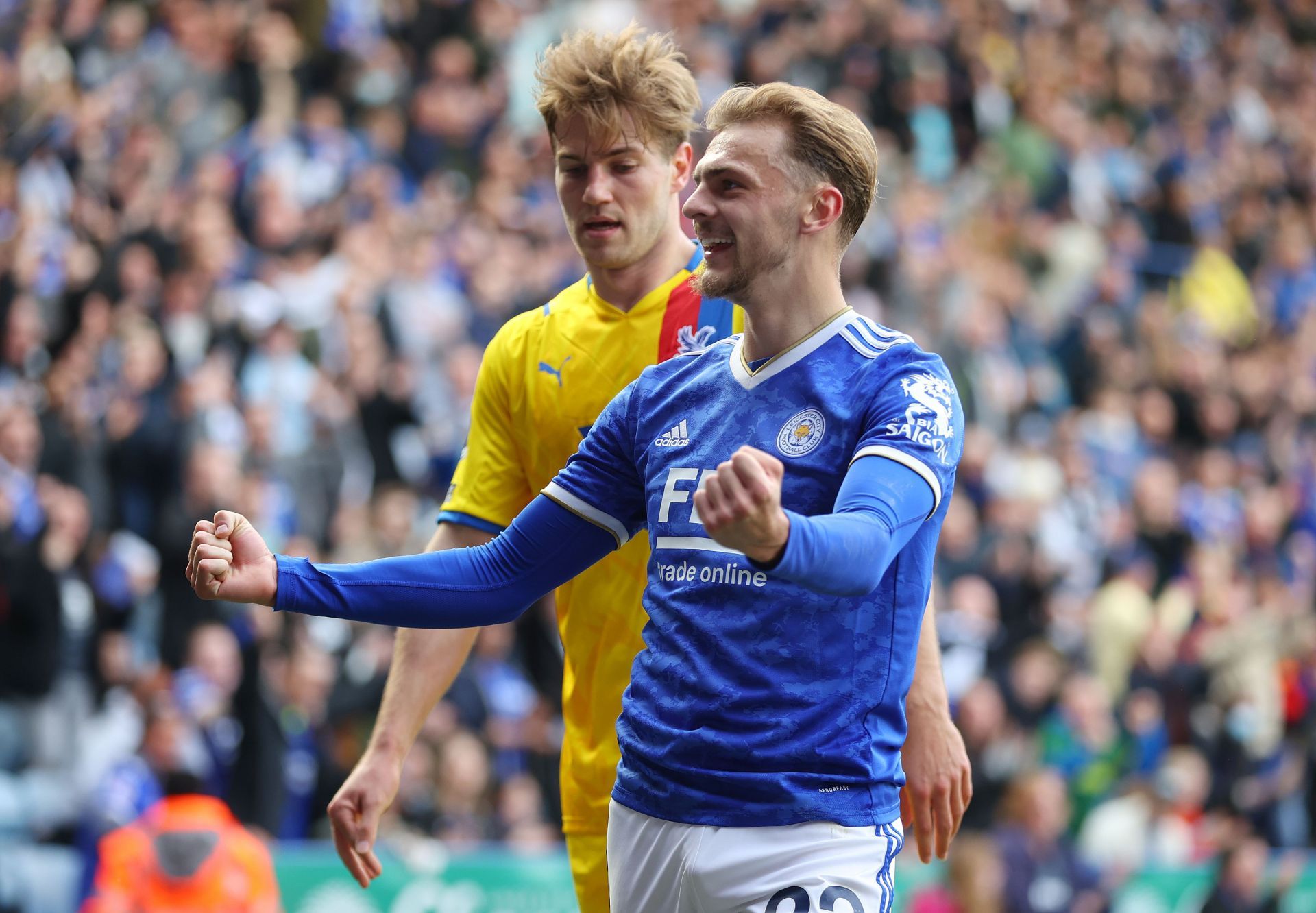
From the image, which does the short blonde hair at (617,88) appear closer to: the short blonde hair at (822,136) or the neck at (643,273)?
the neck at (643,273)

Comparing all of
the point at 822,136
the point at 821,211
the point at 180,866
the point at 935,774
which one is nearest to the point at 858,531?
the point at 821,211

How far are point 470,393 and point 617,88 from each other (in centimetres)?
664

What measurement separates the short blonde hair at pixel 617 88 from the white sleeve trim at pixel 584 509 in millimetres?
1137

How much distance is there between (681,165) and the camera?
4.63 m

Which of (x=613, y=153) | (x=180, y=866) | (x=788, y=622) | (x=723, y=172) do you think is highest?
(x=613, y=153)

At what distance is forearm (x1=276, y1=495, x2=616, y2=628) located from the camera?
11.6 ft

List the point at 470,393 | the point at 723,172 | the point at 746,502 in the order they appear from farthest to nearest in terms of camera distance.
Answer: the point at 470,393 → the point at 723,172 → the point at 746,502

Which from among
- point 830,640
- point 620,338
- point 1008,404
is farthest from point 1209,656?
point 830,640

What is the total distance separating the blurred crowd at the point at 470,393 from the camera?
9.09 m

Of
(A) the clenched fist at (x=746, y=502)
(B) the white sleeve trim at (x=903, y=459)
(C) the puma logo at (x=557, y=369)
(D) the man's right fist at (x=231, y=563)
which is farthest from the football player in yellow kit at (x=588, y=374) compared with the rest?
(A) the clenched fist at (x=746, y=502)

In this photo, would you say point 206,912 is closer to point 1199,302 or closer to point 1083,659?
point 1083,659

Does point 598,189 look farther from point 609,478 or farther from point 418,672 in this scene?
point 418,672

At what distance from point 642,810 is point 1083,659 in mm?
9712

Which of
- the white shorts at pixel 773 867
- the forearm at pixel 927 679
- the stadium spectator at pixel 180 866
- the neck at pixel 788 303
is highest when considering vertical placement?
the neck at pixel 788 303
